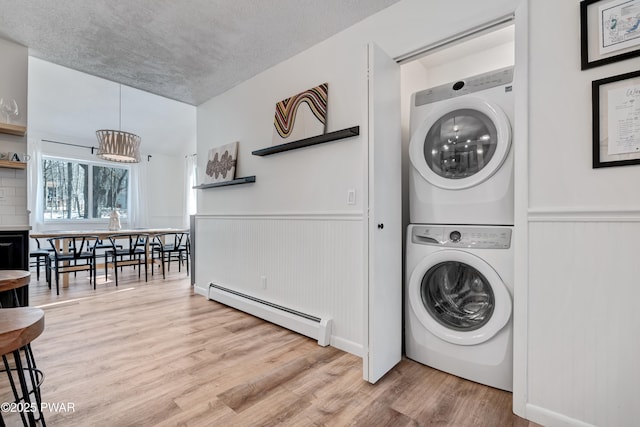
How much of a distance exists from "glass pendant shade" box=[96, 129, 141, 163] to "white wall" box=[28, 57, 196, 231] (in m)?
1.10

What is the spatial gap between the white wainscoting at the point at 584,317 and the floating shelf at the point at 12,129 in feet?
11.9

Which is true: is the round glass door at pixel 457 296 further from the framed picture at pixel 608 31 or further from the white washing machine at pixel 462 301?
the framed picture at pixel 608 31

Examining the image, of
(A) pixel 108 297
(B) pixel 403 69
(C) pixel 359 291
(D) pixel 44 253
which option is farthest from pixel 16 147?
(B) pixel 403 69

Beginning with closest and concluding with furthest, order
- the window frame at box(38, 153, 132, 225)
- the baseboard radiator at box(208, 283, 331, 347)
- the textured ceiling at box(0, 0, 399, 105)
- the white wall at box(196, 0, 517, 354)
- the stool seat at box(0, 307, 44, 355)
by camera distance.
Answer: the stool seat at box(0, 307, 44, 355) → the white wall at box(196, 0, 517, 354) → the textured ceiling at box(0, 0, 399, 105) → the baseboard radiator at box(208, 283, 331, 347) → the window frame at box(38, 153, 132, 225)

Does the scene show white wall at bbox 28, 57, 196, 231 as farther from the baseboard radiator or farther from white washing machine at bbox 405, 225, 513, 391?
white washing machine at bbox 405, 225, 513, 391

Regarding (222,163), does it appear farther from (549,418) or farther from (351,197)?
(549,418)

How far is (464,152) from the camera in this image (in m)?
1.86

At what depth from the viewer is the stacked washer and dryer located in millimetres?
1642

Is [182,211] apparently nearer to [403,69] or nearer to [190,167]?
[190,167]

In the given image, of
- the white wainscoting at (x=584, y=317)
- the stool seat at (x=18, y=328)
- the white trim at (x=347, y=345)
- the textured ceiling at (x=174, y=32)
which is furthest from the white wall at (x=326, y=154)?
the stool seat at (x=18, y=328)

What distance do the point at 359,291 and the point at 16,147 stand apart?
3.08 metres

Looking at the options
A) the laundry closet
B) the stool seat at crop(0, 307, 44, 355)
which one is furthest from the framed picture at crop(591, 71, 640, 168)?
the stool seat at crop(0, 307, 44, 355)

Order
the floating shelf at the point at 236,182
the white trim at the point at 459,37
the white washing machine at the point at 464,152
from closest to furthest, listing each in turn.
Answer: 1. the white trim at the point at 459,37
2. the white washing machine at the point at 464,152
3. the floating shelf at the point at 236,182

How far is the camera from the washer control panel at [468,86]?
1706 mm
